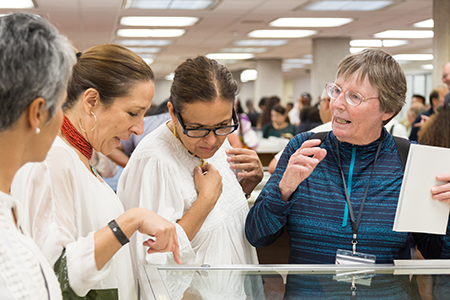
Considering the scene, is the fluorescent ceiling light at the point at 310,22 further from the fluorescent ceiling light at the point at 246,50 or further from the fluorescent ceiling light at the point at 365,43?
the fluorescent ceiling light at the point at 246,50

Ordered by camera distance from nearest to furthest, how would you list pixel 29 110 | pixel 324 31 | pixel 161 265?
pixel 29 110
pixel 161 265
pixel 324 31

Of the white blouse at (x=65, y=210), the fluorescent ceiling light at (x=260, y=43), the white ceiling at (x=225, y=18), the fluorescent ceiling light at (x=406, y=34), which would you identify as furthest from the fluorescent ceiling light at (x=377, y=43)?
the white blouse at (x=65, y=210)

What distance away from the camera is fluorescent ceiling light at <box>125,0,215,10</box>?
8.38 meters

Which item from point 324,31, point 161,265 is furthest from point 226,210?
point 324,31

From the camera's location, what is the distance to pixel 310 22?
35.7 feet

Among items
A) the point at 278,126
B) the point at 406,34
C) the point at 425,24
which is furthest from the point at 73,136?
the point at 406,34

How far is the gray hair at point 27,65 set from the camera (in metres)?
0.85

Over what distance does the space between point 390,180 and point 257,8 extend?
7943mm

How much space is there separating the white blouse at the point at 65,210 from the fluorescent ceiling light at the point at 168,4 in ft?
24.8

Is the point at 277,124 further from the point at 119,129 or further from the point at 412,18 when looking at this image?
the point at 119,129

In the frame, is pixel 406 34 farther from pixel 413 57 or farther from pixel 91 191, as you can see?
pixel 91 191

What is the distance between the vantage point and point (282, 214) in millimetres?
1736

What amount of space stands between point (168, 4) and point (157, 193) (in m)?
7.56

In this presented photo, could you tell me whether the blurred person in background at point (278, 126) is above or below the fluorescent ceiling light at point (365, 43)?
below
